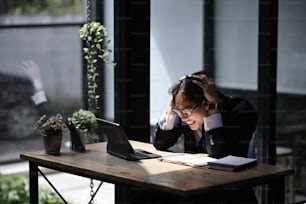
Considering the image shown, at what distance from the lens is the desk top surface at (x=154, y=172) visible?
2.80 metres

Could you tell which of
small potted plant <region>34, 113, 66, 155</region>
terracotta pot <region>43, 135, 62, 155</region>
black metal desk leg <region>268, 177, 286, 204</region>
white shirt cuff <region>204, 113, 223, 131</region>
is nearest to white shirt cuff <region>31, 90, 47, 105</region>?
small potted plant <region>34, 113, 66, 155</region>

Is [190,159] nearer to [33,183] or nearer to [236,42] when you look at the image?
[33,183]

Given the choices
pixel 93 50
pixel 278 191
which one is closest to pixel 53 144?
pixel 93 50

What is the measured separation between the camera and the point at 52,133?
343 cm

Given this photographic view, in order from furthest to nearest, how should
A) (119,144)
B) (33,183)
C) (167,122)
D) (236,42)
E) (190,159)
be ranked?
1. (236,42)
2. (167,122)
3. (33,183)
4. (119,144)
5. (190,159)

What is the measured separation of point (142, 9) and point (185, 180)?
4.51 ft

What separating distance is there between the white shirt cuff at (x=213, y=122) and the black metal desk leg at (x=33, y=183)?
919 millimetres

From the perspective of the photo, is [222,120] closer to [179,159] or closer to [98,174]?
[179,159]

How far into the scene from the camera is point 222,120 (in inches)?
140

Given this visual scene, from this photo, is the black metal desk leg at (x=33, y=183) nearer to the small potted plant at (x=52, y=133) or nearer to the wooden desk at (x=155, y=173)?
the wooden desk at (x=155, y=173)

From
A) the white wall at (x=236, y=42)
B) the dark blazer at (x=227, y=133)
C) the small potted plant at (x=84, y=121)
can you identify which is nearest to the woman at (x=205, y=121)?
the dark blazer at (x=227, y=133)

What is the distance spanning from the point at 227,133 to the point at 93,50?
913 millimetres

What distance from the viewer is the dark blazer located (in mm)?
3480

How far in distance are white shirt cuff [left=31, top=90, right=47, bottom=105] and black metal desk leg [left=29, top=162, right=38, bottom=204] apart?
1.19ft
